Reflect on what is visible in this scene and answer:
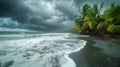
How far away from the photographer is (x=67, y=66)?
5.95m

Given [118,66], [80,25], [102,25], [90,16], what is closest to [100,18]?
[90,16]

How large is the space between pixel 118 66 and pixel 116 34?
19822 millimetres

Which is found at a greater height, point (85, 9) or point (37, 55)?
point (85, 9)

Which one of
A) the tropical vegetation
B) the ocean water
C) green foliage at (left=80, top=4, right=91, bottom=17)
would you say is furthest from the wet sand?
green foliage at (left=80, top=4, right=91, bottom=17)

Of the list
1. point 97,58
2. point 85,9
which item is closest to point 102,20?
point 85,9

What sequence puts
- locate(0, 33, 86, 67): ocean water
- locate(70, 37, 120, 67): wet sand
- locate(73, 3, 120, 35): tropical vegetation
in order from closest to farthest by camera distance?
1. locate(70, 37, 120, 67): wet sand
2. locate(0, 33, 86, 67): ocean water
3. locate(73, 3, 120, 35): tropical vegetation

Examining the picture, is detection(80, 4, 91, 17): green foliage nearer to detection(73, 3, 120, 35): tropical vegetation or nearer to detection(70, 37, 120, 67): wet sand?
detection(73, 3, 120, 35): tropical vegetation

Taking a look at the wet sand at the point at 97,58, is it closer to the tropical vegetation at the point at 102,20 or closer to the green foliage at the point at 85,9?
the tropical vegetation at the point at 102,20

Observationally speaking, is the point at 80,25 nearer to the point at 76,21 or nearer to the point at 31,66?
the point at 76,21

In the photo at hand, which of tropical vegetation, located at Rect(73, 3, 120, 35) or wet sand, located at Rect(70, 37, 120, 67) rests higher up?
tropical vegetation, located at Rect(73, 3, 120, 35)

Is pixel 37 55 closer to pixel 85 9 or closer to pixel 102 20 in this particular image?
pixel 102 20

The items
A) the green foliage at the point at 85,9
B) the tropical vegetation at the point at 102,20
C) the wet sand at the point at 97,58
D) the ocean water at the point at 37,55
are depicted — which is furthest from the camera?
the green foliage at the point at 85,9

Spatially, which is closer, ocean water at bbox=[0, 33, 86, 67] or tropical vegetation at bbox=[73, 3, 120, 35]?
ocean water at bbox=[0, 33, 86, 67]

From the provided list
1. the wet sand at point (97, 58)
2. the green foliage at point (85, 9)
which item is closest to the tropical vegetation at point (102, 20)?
the green foliage at point (85, 9)
